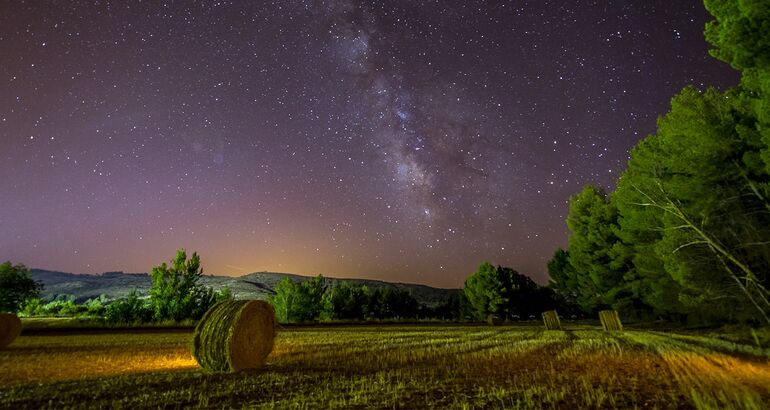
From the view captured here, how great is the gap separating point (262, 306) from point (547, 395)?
31.4 feet

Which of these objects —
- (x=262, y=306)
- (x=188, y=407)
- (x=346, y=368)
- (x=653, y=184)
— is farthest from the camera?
(x=653, y=184)

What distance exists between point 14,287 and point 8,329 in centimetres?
4331

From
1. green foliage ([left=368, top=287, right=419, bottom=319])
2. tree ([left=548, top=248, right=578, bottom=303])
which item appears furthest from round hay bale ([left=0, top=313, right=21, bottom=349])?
tree ([left=548, top=248, right=578, bottom=303])

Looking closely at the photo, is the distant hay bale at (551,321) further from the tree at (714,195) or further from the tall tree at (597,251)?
the tree at (714,195)

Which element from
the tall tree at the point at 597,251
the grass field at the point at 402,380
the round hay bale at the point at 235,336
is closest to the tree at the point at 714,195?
the grass field at the point at 402,380

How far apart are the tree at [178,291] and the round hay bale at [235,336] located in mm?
29179

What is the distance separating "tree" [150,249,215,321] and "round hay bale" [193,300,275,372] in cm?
2918

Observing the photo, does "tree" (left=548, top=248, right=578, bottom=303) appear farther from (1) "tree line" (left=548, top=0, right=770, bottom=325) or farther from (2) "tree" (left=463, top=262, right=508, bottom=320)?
(1) "tree line" (left=548, top=0, right=770, bottom=325)

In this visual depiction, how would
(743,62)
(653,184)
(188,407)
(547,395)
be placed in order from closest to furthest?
1. (188,407)
2. (547,395)
3. (743,62)
4. (653,184)

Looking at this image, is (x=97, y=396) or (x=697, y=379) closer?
(x=97, y=396)

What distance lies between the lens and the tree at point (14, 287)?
156 ft

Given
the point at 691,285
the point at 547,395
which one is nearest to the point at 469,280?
the point at 691,285

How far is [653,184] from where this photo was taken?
20500mm

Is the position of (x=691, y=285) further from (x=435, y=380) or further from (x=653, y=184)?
(x=435, y=380)
